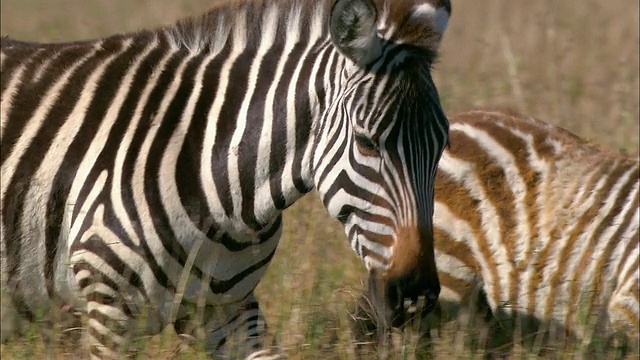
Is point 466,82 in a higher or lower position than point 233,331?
higher

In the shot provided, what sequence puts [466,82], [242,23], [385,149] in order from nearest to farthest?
[385,149] < [242,23] < [466,82]

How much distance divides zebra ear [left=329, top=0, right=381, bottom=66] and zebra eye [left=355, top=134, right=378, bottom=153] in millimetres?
285

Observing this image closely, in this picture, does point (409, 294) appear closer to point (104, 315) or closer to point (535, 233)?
point (104, 315)

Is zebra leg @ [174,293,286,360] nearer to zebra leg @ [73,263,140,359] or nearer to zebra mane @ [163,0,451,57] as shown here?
zebra leg @ [73,263,140,359]

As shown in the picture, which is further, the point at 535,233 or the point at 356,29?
the point at 535,233

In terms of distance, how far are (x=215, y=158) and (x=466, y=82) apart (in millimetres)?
6182

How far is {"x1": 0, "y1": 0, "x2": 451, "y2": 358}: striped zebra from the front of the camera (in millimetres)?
3662

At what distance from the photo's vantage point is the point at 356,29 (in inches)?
144

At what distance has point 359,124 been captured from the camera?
3646 mm

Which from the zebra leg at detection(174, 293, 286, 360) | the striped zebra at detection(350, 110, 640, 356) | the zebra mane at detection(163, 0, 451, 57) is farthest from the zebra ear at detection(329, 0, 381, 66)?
the striped zebra at detection(350, 110, 640, 356)

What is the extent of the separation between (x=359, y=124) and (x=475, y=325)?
1.91 metres

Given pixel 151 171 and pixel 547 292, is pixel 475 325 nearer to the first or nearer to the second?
pixel 547 292

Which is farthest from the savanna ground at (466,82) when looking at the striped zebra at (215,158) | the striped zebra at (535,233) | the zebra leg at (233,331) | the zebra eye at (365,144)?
the zebra eye at (365,144)

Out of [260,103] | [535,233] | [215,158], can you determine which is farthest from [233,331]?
[535,233]
